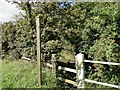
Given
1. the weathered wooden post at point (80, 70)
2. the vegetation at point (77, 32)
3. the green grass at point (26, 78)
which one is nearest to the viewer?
the weathered wooden post at point (80, 70)

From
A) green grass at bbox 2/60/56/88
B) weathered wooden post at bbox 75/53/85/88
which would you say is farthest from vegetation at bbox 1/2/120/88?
weathered wooden post at bbox 75/53/85/88

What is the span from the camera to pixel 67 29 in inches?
296

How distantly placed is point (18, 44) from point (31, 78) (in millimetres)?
2869

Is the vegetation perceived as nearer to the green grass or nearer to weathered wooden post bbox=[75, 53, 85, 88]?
the green grass

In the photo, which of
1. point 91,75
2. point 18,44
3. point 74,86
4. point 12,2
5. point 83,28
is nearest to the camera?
point 74,86

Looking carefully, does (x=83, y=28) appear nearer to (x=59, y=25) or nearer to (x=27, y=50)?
(x=59, y=25)

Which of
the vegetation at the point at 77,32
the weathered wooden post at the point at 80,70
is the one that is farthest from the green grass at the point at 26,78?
the vegetation at the point at 77,32

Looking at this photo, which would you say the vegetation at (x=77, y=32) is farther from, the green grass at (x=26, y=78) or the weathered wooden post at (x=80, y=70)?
the weathered wooden post at (x=80, y=70)

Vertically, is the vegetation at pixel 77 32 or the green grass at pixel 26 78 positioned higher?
the vegetation at pixel 77 32

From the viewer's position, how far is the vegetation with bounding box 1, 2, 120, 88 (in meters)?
6.49

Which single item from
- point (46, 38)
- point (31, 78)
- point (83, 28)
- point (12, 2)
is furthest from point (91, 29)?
point (12, 2)

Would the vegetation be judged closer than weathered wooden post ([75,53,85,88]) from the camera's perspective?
No

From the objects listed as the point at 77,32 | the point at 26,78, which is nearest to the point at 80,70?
the point at 26,78

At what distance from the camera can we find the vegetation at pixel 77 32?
21.3 ft
